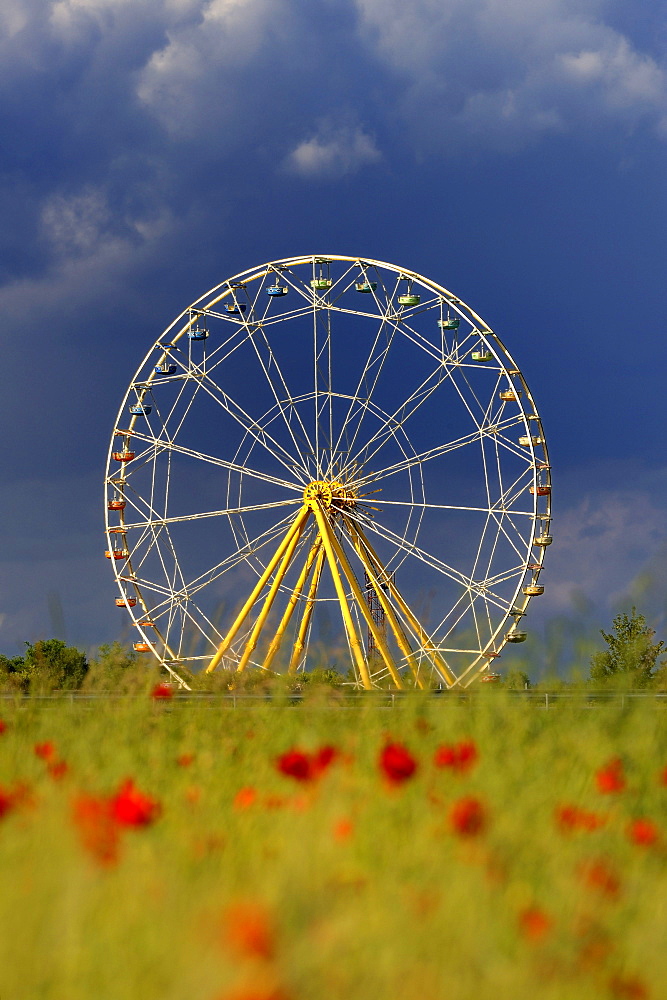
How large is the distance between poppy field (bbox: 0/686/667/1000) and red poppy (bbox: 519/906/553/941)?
11 mm

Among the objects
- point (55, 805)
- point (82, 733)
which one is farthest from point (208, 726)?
point (55, 805)

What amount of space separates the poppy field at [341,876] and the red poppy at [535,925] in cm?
1

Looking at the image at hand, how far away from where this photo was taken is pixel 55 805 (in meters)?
4.70

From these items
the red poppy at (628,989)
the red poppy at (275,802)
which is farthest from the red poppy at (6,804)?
the red poppy at (628,989)

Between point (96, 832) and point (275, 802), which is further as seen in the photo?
point (275, 802)

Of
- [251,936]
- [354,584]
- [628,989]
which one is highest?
[354,584]

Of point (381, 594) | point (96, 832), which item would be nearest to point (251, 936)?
point (96, 832)

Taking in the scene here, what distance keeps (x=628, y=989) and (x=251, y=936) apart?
1.25 meters

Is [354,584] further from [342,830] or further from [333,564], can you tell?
[342,830]

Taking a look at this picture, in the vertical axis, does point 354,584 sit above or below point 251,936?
above

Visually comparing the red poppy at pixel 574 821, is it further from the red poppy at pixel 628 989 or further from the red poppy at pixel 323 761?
the red poppy at pixel 628 989

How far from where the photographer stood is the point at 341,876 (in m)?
3.96

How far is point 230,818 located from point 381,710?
3.18 meters

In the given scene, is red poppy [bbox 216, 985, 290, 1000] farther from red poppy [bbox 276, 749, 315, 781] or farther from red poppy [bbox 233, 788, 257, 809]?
red poppy [bbox 233, 788, 257, 809]
